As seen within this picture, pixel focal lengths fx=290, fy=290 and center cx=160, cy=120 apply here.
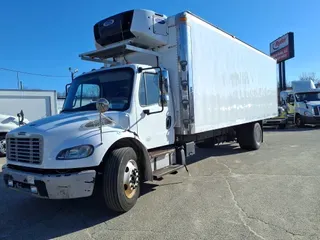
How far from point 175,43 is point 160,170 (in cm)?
270

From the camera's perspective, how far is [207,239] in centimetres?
366

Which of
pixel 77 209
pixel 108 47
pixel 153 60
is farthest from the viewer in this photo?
pixel 153 60

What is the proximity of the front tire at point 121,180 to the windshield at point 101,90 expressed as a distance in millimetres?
953

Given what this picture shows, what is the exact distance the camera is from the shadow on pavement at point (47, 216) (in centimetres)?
412

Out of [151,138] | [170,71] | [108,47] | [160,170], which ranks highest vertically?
[108,47]

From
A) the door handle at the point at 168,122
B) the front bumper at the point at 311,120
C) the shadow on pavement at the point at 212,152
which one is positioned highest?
the door handle at the point at 168,122

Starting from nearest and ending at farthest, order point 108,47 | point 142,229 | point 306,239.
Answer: point 306,239 → point 142,229 → point 108,47

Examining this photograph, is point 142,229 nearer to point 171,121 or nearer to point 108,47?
point 171,121

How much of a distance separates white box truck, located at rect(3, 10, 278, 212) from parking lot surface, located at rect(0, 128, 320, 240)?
456 mm

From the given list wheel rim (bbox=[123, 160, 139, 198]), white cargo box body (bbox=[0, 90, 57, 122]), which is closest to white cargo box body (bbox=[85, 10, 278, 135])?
wheel rim (bbox=[123, 160, 139, 198])

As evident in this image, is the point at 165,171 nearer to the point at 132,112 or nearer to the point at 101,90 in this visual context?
the point at 132,112

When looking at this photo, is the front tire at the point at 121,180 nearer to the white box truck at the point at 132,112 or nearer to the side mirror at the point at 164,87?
the white box truck at the point at 132,112

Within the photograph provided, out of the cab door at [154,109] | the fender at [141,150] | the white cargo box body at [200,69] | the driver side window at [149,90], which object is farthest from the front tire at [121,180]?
the white cargo box body at [200,69]

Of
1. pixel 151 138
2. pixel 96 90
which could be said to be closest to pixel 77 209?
pixel 151 138
